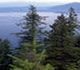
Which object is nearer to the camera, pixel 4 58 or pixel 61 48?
pixel 61 48

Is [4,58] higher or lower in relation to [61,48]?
lower

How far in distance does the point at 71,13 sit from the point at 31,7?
35.3ft

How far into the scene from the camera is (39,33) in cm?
1892

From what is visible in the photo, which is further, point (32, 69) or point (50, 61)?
point (50, 61)

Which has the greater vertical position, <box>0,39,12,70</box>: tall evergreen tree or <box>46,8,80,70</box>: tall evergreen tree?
<box>46,8,80,70</box>: tall evergreen tree

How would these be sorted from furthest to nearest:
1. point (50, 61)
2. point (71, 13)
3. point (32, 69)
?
point (71, 13), point (50, 61), point (32, 69)

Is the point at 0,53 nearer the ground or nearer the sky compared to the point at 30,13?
nearer the ground

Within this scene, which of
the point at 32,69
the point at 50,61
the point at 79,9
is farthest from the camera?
the point at 79,9

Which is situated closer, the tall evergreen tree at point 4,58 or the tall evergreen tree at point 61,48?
the tall evergreen tree at point 61,48

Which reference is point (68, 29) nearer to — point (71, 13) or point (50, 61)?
point (50, 61)

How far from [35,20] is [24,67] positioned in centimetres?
1219

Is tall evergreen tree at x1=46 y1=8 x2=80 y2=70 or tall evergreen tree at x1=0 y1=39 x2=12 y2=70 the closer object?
tall evergreen tree at x1=46 y1=8 x2=80 y2=70

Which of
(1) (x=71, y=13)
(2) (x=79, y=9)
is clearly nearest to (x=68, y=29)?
(1) (x=71, y=13)

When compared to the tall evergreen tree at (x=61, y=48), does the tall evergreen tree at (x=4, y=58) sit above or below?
below
